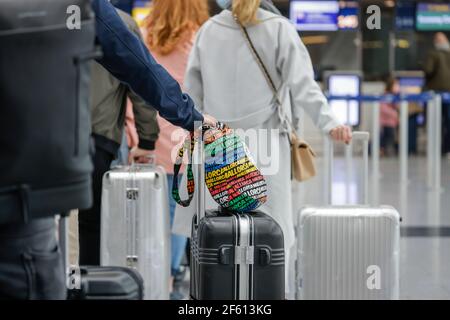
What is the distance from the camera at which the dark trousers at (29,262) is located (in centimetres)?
206

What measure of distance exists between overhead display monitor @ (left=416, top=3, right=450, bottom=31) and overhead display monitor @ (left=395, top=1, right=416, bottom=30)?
24 cm

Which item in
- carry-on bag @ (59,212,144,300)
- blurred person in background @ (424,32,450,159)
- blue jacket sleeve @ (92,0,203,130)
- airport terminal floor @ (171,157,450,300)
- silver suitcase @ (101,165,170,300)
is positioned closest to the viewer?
carry-on bag @ (59,212,144,300)

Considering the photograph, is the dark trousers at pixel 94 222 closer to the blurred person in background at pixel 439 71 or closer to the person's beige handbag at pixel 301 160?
the person's beige handbag at pixel 301 160

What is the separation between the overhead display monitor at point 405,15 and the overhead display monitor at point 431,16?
0.24m

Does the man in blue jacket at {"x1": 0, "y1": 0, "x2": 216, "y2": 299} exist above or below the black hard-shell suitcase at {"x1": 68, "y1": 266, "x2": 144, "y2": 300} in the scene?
above

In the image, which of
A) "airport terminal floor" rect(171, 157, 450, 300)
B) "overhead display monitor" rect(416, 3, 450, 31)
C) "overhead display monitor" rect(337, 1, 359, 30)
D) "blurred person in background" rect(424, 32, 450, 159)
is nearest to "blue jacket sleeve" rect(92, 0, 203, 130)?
"airport terminal floor" rect(171, 157, 450, 300)

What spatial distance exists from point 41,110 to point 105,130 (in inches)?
102

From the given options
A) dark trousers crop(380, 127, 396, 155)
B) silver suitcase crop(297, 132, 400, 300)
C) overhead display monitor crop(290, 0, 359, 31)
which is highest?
overhead display monitor crop(290, 0, 359, 31)

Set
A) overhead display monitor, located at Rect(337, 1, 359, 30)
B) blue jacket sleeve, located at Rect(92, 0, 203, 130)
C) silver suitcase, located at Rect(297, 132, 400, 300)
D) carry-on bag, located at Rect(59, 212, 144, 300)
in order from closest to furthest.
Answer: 1. carry-on bag, located at Rect(59, 212, 144, 300)
2. blue jacket sleeve, located at Rect(92, 0, 203, 130)
3. silver suitcase, located at Rect(297, 132, 400, 300)
4. overhead display monitor, located at Rect(337, 1, 359, 30)

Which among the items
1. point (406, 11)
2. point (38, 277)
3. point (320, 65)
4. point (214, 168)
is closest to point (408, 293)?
point (214, 168)

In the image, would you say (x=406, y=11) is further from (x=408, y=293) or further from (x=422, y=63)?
(x=408, y=293)

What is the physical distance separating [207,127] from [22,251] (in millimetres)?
1174

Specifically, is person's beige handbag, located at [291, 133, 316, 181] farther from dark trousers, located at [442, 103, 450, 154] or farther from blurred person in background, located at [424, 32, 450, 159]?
dark trousers, located at [442, 103, 450, 154]

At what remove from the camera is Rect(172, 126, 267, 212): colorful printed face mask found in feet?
10.3
